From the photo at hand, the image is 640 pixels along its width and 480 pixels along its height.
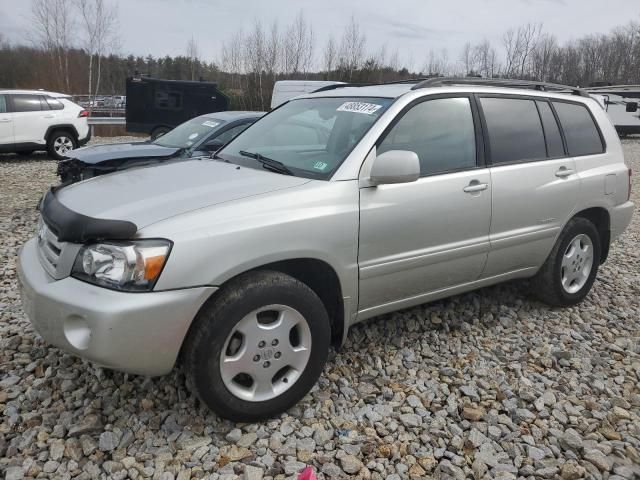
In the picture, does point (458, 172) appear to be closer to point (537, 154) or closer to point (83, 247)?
point (537, 154)

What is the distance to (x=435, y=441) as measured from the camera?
251 centimetres

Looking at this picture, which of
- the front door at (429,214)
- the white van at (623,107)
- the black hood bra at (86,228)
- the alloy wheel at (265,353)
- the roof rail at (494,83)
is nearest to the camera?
the black hood bra at (86,228)

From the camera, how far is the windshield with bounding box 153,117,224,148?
7.01m

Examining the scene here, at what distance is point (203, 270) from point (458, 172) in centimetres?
175

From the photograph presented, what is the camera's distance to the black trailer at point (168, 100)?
620 inches

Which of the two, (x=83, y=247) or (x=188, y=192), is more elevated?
(x=188, y=192)

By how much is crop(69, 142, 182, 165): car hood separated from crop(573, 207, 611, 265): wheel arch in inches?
184

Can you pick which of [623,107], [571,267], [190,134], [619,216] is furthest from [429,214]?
[623,107]

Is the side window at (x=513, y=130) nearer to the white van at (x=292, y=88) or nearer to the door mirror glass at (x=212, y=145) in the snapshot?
the door mirror glass at (x=212, y=145)

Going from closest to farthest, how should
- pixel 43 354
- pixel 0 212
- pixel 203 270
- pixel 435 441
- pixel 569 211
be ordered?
1. pixel 203 270
2. pixel 435 441
3. pixel 43 354
4. pixel 569 211
5. pixel 0 212

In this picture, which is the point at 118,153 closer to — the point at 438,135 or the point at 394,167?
the point at 438,135

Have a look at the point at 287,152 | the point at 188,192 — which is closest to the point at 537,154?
the point at 287,152

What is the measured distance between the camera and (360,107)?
315cm

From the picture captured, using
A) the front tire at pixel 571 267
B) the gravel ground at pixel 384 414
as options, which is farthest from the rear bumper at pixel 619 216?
the gravel ground at pixel 384 414
